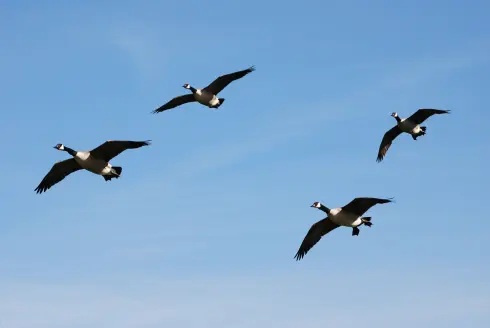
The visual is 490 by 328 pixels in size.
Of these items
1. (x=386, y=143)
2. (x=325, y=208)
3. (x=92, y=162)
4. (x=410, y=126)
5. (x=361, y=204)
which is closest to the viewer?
(x=361, y=204)

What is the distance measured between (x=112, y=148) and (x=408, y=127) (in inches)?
665

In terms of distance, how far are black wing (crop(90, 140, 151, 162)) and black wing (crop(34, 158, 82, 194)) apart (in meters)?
1.82

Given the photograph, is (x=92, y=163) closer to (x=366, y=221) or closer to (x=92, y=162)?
(x=92, y=162)

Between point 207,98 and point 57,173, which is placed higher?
point 207,98

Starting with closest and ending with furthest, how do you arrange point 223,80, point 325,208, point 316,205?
point 325,208 → point 316,205 → point 223,80

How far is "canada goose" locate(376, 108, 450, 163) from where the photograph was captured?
36884 millimetres

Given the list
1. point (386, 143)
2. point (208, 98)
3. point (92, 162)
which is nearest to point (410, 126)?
point (386, 143)

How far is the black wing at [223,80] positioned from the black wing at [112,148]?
8.72 m

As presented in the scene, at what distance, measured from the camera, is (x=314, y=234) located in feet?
102

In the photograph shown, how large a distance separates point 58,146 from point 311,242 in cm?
1161

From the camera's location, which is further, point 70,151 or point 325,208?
point 325,208

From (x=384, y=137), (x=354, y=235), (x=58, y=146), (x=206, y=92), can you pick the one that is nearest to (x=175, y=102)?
(x=206, y=92)

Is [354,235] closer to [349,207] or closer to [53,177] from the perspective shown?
[349,207]

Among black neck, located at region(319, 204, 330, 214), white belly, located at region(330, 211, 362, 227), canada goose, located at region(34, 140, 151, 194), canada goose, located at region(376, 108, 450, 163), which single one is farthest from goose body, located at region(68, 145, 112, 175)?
canada goose, located at region(376, 108, 450, 163)
